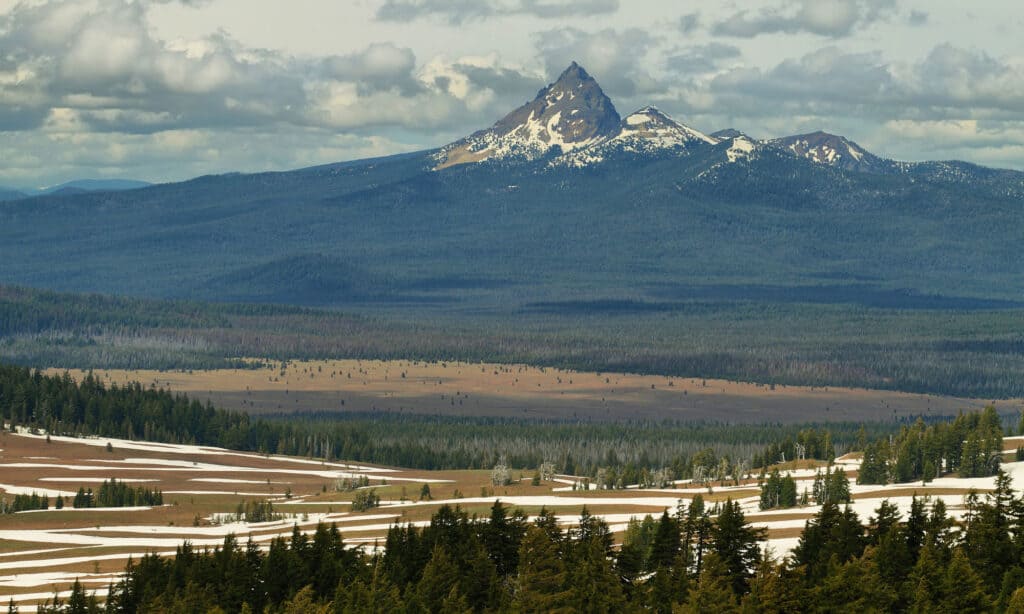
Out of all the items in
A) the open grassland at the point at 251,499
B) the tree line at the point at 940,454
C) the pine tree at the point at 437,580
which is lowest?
the open grassland at the point at 251,499

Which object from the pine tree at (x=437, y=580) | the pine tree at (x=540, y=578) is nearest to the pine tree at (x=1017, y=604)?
the pine tree at (x=540, y=578)

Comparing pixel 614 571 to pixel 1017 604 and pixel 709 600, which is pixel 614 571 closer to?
pixel 709 600

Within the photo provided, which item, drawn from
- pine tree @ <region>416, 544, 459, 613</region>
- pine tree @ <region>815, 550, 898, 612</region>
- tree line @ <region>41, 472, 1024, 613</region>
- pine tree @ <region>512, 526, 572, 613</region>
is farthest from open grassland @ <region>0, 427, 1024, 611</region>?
pine tree @ <region>815, 550, 898, 612</region>

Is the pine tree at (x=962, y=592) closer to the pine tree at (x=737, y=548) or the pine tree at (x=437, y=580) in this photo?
the pine tree at (x=737, y=548)

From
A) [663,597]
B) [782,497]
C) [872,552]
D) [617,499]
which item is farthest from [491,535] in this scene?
[617,499]

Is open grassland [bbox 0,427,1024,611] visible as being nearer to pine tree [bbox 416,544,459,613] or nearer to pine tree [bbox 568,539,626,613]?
pine tree [bbox 568,539,626,613]

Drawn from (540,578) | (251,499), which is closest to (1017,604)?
(540,578)

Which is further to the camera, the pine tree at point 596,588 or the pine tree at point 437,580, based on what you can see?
the pine tree at point 437,580

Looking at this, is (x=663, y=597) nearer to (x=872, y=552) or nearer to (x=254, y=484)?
(x=872, y=552)
